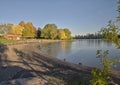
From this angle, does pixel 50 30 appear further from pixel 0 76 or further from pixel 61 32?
pixel 0 76

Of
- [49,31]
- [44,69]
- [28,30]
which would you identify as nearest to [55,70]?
[44,69]

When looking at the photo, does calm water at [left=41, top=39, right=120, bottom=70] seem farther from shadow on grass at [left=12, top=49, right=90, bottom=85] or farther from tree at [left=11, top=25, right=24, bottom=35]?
tree at [left=11, top=25, right=24, bottom=35]

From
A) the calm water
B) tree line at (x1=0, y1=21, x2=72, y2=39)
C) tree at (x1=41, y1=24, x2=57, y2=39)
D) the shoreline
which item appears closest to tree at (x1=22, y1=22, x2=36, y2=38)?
A: tree line at (x1=0, y1=21, x2=72, y2=39)

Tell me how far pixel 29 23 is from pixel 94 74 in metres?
116

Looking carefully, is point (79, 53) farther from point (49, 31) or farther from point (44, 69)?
point (49, 31)

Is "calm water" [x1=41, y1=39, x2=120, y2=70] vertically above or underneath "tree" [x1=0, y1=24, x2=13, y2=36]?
underneath

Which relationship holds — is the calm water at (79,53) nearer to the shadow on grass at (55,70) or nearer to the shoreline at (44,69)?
the shadow on grass at (55,70)

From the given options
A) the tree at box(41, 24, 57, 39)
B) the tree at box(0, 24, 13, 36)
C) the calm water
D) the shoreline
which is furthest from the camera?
the tree at box(41, 24, 57, 39)

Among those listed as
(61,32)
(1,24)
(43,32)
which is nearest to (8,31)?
(1,24)

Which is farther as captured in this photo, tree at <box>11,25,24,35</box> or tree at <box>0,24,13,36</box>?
tree at <box>11,25,24,35</box>

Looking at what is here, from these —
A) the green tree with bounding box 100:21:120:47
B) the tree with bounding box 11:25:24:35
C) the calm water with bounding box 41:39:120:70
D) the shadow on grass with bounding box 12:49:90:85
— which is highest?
the tree with bounding box 11:25:24:35

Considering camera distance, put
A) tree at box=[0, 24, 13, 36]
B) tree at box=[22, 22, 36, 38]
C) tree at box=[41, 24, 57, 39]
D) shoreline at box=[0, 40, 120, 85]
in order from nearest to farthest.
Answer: shoreline at box=[0, 40, 120, 85], tree at box=[0, 24, 13, 36], tree at box=[22, 22, 36, 38], tree at box=[41, 24, 57, 39]

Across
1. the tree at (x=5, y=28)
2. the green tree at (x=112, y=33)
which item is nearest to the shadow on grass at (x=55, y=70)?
the green tree at (x=112, y=33)

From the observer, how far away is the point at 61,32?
15075cm
